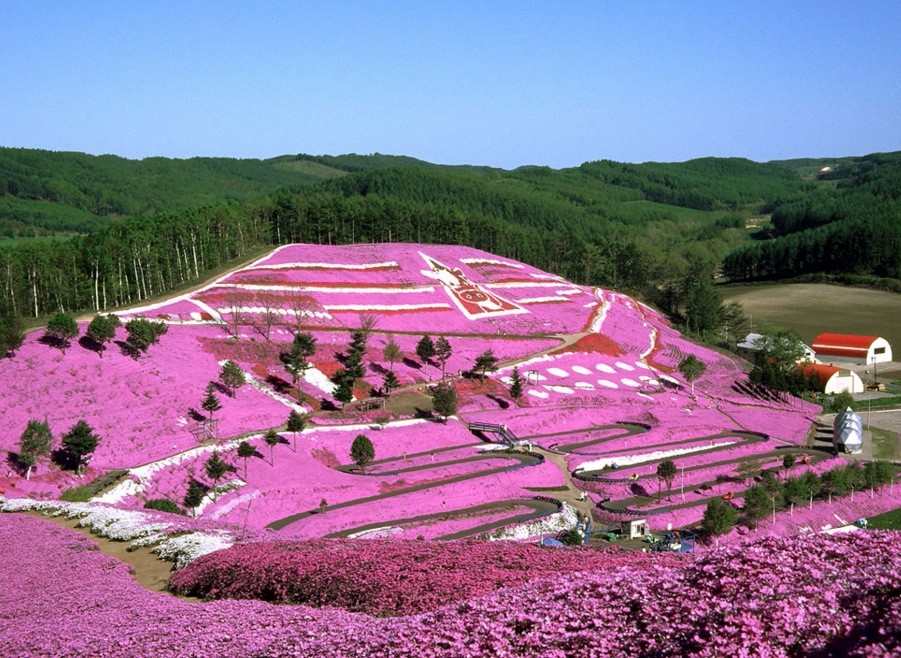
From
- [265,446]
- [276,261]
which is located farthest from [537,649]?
[276,261]

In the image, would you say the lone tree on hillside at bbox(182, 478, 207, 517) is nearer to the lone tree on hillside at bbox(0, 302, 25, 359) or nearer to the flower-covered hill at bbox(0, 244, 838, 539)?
the flower-covered hill at bbox(0, 244, 838, 539)

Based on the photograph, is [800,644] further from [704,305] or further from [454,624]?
[704,305]

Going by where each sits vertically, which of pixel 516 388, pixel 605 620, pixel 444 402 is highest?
pixel 605 620

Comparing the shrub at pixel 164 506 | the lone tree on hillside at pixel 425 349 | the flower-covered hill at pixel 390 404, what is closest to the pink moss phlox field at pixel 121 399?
the flower-covered hill at pixel 390 404

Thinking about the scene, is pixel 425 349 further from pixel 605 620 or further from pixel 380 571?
pixel 605 620

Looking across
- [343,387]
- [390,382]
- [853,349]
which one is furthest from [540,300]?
[343,387]

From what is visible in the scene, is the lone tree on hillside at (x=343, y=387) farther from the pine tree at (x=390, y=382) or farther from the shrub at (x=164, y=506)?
the shrub at (x=164, y=506)
